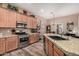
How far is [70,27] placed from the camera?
2.01 meters

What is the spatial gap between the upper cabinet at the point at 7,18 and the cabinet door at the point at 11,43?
1.66 feet

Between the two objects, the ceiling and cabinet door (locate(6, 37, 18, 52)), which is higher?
the ceiling

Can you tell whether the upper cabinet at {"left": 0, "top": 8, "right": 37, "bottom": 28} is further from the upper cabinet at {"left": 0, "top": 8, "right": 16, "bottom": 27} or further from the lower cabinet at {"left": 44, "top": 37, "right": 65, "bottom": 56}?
the lower cabinet at {"left": 44, "top": 37, "right": 65, "bottom": 56}

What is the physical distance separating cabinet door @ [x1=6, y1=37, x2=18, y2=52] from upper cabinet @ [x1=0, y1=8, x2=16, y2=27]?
19.9 inches

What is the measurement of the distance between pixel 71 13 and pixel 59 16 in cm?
27

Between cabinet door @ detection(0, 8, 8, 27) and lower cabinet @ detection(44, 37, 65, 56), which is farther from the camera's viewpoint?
cabinet door @ detection(0, 8, 8, 27)

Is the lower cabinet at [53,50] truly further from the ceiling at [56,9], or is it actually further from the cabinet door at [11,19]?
the cabinet door at [11,19]

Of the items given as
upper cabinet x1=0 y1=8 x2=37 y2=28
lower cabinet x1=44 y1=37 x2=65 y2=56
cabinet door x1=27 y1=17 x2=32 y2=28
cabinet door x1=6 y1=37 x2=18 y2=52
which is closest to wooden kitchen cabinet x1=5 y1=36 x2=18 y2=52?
cabinet door x1=6 y1=37 x2=18 y2=52

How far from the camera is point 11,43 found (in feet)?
11.2

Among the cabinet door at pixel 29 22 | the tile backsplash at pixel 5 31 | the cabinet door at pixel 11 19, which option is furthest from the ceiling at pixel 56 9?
the cabinet door at pixel 29 22

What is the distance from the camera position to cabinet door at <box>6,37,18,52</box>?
3199 mm

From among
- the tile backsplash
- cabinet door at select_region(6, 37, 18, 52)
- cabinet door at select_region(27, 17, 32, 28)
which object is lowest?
cabinet door at select_region(6, 37, 18, 52)

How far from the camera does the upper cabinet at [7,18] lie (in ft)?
10.4

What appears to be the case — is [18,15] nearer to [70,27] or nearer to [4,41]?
[4,41]
